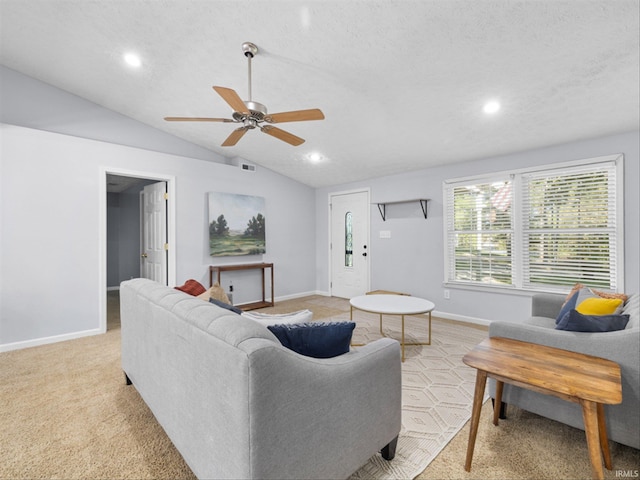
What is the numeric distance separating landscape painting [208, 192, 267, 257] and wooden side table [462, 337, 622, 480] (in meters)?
4.11

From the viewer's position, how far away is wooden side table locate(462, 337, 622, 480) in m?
1.18

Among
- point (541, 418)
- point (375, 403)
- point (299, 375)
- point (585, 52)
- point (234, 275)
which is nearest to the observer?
point (299, 375)

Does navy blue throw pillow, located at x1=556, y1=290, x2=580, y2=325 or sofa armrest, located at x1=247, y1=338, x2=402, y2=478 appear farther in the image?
navy blue throw pillow, located at x1=556, y1=290, x2=580, y2=325

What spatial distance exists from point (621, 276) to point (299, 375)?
3.87 meters

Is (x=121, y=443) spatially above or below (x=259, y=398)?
below

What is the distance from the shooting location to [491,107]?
3.04m

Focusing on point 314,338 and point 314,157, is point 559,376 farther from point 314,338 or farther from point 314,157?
point 314,157

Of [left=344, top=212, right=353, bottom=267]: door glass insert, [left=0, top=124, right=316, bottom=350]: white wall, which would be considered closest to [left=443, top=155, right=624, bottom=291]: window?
[left=344, top=212, right=353, bottom=267]: door glass insert

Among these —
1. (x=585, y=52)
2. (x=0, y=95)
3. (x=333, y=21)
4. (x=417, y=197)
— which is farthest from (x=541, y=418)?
(x=0, y=95)

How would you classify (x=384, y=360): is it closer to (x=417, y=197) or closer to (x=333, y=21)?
(x=333, y=21)

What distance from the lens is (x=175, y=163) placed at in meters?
4.44

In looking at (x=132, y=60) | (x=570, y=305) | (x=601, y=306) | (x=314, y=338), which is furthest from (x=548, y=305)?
(x=132, y=60)

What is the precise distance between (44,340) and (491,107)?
5.38 meters

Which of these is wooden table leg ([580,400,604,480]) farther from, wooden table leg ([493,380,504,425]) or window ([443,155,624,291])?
window ([443,155,624,291])
